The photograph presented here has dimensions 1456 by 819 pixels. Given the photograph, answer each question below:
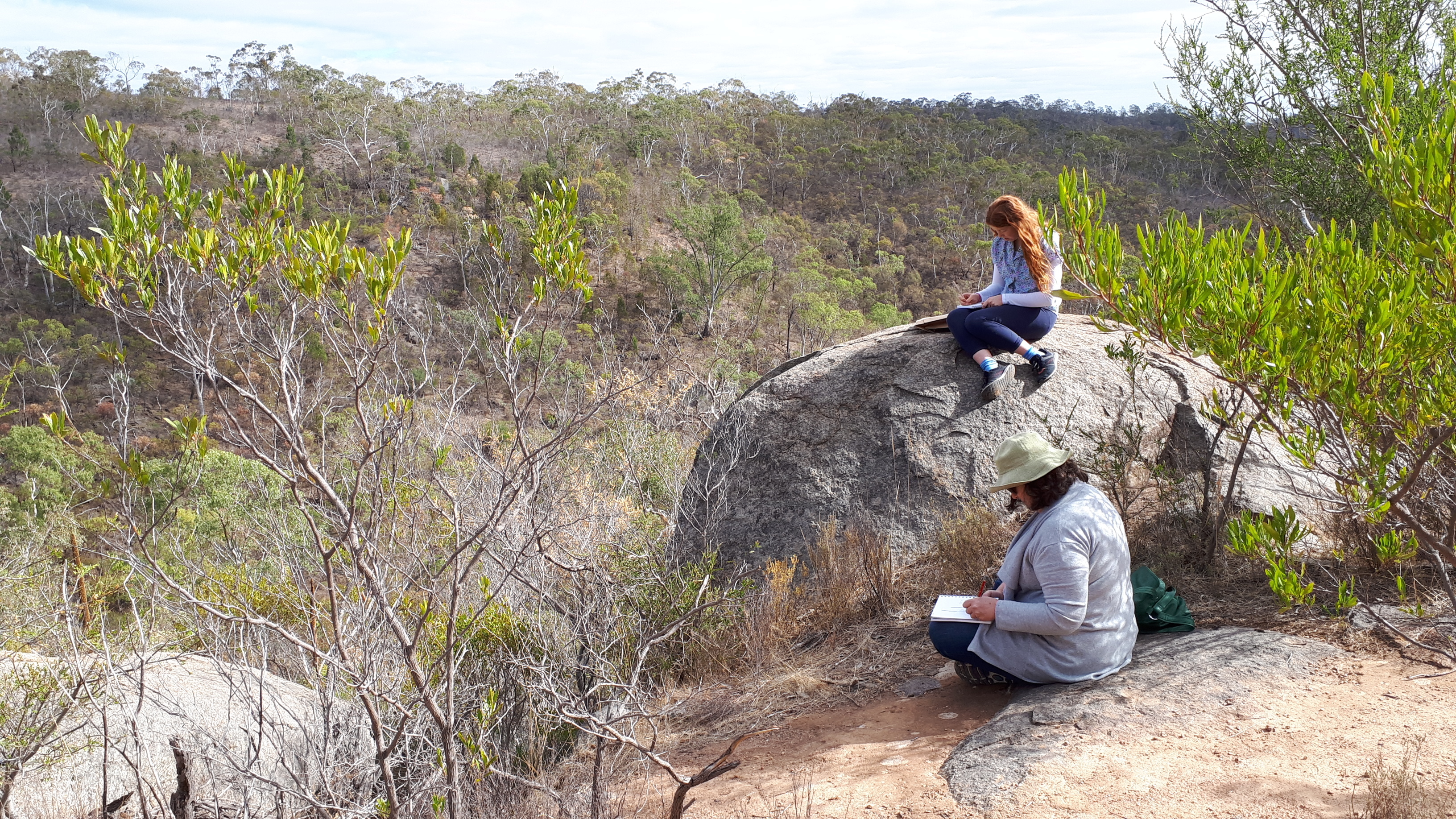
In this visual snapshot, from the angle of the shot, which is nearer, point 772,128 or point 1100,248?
point 1100,248

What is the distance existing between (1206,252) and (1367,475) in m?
0.61

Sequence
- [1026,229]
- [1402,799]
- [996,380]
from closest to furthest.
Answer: [1402,799]
[1026,229]
[996,380]

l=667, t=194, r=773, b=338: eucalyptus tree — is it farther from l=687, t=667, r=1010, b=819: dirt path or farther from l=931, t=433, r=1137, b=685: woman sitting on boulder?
l=931, t=433, r=1137, b=685: woman sitting on boulder

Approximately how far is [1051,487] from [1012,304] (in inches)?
A: 77.2

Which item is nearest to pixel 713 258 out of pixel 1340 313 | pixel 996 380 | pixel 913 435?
pixel 913 435

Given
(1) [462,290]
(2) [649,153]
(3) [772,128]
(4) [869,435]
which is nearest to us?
(4) [869,435]

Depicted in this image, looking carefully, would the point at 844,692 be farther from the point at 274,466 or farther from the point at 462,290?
the point at 462,290

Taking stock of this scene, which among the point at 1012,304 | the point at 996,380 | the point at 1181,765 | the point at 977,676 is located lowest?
→ the point at 977,676

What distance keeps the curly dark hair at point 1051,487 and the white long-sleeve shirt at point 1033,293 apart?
153cm

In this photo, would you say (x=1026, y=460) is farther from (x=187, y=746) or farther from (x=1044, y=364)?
(x=187, y=746)

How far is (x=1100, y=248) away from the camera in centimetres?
204

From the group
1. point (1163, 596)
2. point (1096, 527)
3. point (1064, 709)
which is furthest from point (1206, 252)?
point (1163, 596)

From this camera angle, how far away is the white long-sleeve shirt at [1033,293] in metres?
4.20

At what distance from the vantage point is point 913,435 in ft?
15.5
